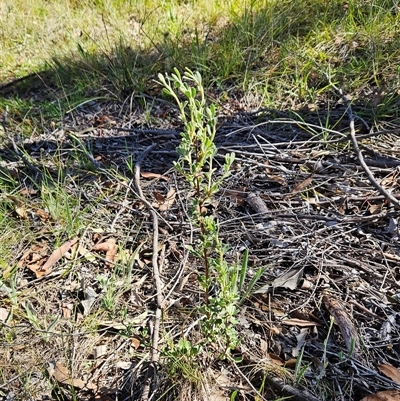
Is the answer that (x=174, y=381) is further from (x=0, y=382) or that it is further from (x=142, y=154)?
→ (x=142, y=154)

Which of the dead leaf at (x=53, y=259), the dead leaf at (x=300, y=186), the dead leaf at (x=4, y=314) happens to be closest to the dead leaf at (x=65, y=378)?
the dead leaf at (x=4, y=314)

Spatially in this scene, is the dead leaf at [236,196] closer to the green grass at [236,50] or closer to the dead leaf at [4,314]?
the green grass at [236,50]

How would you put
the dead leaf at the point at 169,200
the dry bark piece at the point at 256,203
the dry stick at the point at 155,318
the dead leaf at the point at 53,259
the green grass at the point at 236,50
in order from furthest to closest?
the green grass at the point at 236,50 → the dead leaf at the point at 169,200 → the dry bark piece at the point at 256,203 → the dead leaf at the point at 53,259 → the dry stick at the point at 155,318

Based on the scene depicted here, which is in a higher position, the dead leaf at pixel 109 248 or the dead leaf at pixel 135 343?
the dead leaf at pixel 109 248

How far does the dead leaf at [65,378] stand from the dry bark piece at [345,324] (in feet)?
2.93

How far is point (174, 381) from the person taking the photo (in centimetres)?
136

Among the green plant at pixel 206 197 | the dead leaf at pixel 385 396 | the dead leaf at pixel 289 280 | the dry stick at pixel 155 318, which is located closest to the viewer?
the green plant at pixel 206 197

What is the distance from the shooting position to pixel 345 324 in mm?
1492

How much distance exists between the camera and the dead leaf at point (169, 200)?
2096 mm

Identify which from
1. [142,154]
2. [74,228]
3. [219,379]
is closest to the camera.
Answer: [219,379]

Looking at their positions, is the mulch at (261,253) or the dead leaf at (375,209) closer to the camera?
the mulch at (261,253)

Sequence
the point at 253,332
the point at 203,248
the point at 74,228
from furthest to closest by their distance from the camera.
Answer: the point at 74,228, the point at 253,332, the point at 203,248

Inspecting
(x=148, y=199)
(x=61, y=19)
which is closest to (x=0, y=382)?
(x=148, y=199)

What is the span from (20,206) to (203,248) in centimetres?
128
